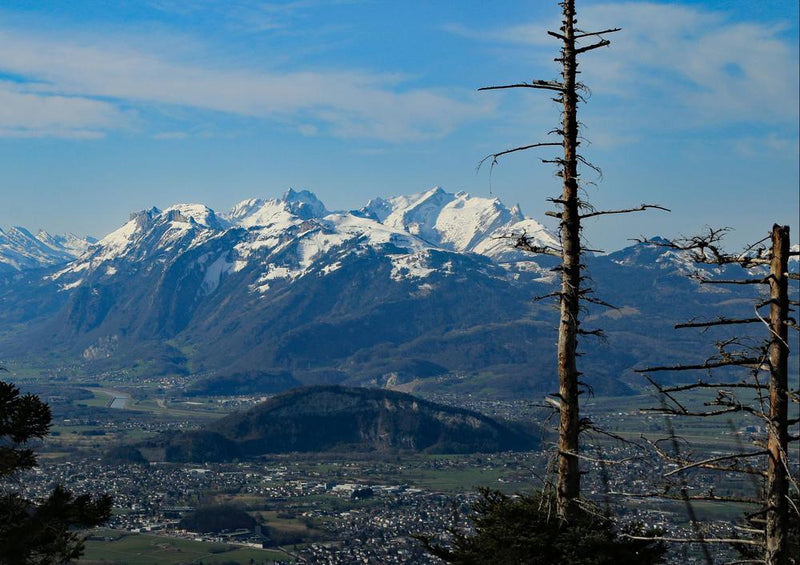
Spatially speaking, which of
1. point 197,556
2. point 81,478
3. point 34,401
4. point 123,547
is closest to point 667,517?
point 197,556

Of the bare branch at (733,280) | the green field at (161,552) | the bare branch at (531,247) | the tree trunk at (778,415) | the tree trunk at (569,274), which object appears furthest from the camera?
the green field at (161,552)

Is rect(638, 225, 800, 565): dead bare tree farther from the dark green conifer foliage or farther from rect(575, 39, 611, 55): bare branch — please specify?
the dark green conifer foliage

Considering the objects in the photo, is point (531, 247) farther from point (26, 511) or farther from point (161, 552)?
point (161, 552)

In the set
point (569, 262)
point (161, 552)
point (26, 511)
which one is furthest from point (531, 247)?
point (161, 552)

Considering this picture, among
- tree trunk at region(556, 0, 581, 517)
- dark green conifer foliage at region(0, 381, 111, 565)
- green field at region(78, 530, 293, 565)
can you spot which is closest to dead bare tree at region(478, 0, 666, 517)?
tree trunk at region(556, 0, 581, 517)

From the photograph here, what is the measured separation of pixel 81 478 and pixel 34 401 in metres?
131

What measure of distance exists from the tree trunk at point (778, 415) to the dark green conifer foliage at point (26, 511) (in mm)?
13421

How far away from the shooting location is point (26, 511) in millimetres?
19781

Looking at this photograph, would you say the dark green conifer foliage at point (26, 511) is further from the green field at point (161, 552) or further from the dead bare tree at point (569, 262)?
the green field at point (161, 552)

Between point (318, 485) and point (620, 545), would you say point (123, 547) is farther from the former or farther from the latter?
point (620, 545)

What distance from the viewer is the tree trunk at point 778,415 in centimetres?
1099

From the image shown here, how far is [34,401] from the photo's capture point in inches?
781

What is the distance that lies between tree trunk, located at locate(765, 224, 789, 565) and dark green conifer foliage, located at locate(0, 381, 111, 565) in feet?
44.0

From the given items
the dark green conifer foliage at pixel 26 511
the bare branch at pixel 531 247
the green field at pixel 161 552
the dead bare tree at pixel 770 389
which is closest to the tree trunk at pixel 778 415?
the dead bare tree at pixel 770 389
